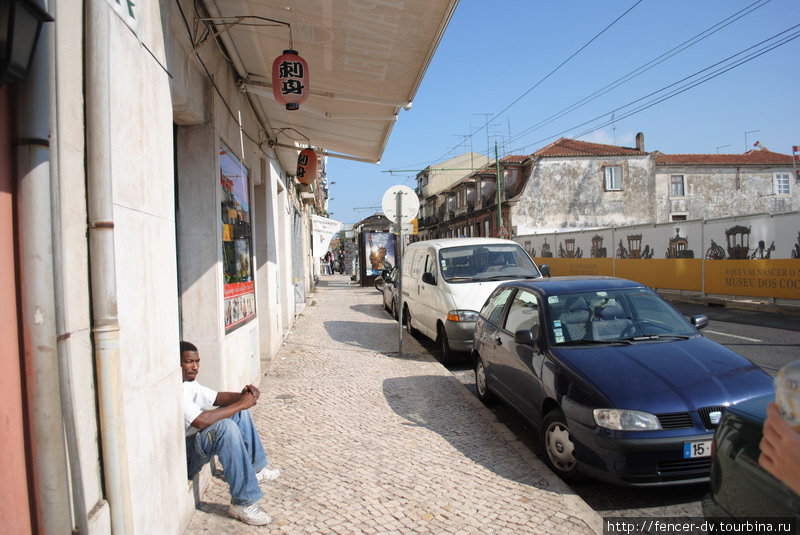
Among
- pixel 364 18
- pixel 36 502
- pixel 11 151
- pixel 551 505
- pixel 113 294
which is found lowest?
pixel 551 505

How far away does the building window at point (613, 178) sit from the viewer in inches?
1666

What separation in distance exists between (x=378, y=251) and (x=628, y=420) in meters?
22.8

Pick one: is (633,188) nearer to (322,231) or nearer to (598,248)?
(598,248)

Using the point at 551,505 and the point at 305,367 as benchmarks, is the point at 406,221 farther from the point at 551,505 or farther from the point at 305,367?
the point at 551,505

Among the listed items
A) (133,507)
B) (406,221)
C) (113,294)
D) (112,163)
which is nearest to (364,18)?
(112,163)

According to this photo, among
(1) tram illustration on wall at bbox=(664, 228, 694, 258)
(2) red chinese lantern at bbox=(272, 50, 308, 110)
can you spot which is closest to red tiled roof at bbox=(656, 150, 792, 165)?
(1) tram illustration on wall at bbox=(664, 228, 694, 258)

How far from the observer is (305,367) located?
27.3 feet

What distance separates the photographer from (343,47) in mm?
5352

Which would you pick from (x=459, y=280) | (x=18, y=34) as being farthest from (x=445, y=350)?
(x=18, y=34)

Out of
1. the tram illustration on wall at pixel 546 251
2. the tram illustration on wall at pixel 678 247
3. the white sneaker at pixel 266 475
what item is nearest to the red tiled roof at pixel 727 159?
Result: the tram illustration on wall at pixel 546 251

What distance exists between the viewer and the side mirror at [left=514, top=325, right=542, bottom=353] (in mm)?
4988

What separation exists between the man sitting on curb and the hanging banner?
18707mm

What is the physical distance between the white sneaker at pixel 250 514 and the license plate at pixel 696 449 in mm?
2792

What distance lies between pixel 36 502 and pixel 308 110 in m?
6.29
